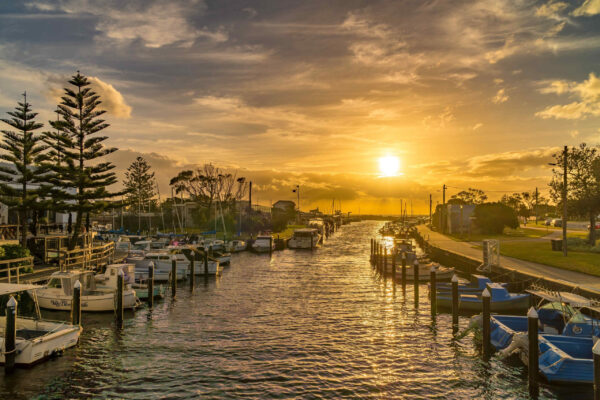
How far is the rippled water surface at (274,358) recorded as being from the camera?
1525 centimetres

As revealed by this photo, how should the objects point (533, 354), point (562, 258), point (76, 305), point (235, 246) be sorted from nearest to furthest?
point (533, 354) → point (76, 305) → point (562, 258) → point (235, 246)

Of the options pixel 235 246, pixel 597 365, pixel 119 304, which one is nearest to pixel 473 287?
pixel 597 365

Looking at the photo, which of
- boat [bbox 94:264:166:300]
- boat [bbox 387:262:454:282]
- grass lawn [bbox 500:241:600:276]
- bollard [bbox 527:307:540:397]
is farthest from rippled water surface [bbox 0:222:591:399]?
grass lawn [bbox 500:241:600:276]

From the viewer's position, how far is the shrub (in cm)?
7638

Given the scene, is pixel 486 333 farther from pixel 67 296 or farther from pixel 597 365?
pixel 67 296

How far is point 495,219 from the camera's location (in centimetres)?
7650

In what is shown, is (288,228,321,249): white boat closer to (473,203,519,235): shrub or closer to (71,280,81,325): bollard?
(473,203,519,235): shrub

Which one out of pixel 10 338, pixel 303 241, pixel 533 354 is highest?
pixel 10 338

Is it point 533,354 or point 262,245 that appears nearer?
point 533,354

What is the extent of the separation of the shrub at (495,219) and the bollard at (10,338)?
77.3 meters

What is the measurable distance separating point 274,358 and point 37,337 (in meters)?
10.4

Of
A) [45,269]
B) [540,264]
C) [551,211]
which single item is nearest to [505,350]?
[540,264]

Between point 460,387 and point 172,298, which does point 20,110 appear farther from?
point 460,387

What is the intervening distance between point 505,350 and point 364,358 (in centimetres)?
617
